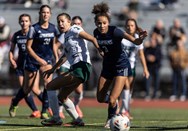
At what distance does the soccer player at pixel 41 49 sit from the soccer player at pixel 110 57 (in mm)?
1883

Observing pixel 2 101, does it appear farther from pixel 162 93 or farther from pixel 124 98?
pixel 124 98

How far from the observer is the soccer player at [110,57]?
40.2 feet

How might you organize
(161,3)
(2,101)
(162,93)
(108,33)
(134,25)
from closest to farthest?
(108,33) < (134,25) < (2,101) < (162,93) < (161,3)

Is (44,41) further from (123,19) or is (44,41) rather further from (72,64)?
(123,19)

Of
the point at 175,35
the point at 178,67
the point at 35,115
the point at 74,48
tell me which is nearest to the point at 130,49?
the point at 35,115

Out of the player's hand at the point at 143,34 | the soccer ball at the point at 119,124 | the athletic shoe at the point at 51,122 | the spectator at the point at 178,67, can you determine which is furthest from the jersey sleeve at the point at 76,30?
the spectator at the point at 178,67

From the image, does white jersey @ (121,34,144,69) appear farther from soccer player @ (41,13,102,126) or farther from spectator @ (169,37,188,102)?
spectator @ (169,37,188,102)

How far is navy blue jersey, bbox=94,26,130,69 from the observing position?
12233 mm

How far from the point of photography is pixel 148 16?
3014cm

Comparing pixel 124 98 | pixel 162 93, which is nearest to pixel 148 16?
pixel 162 93

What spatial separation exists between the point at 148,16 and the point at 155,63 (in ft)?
16.1

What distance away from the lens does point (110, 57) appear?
12.5 metres

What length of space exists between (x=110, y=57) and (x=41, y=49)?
105 inches

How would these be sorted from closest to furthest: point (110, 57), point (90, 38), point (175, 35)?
point (90, 38) < point (110, 57) < point (175, 35)
